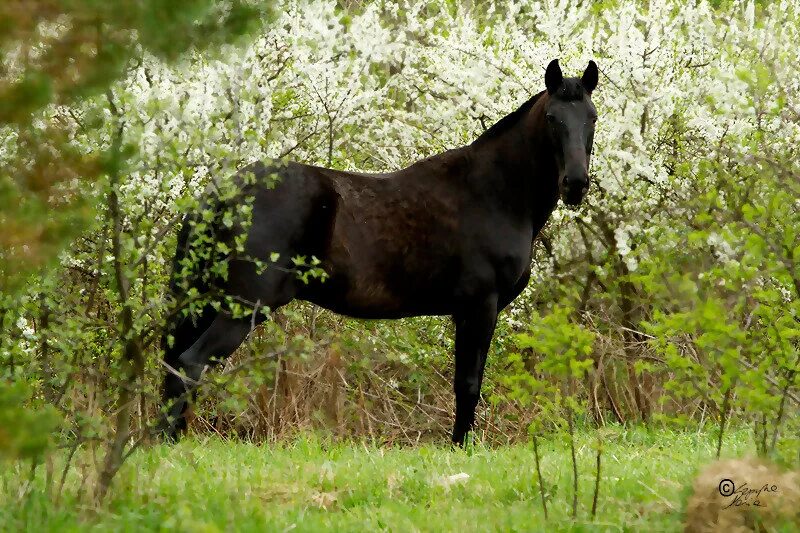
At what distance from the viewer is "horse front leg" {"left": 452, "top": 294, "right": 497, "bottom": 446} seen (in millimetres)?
7605

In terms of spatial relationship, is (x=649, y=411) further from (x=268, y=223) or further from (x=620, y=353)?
(x=268, y=223)

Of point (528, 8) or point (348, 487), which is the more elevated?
point (528, 8)

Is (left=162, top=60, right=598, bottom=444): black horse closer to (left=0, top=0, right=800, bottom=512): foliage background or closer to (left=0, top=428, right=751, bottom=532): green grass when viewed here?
(left=0, top=0, right=800, bottom=512): foliage background

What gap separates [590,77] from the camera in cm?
769

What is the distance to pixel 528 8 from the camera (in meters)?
13.7

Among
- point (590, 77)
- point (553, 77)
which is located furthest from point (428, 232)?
point (590, 77)

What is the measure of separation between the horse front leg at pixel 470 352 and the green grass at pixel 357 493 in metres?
0.85

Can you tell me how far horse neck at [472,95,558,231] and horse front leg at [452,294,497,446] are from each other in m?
0.74

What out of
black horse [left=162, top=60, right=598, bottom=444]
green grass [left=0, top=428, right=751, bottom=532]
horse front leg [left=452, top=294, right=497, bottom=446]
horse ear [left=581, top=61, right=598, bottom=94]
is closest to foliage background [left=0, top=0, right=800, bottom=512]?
horse front leg [left=452, top=294, right=497, bottom=446]

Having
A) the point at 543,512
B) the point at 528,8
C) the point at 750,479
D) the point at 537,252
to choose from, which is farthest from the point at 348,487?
the point at 528,8

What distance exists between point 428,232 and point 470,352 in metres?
0.90

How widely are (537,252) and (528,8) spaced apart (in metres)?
4.42

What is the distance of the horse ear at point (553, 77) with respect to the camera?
7.39m

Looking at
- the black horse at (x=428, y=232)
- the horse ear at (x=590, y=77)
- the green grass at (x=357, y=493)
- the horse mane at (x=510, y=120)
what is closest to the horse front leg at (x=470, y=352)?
the black horse at (x=428, y=232)
